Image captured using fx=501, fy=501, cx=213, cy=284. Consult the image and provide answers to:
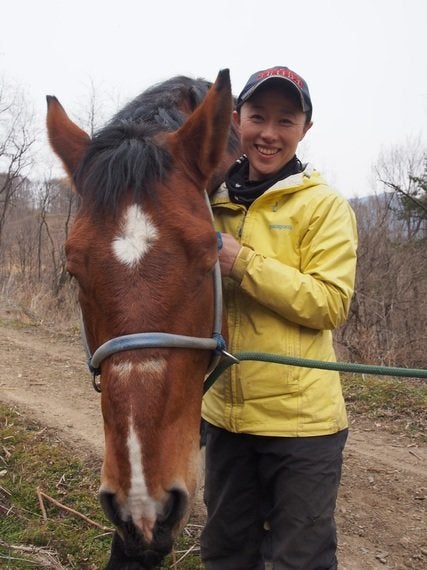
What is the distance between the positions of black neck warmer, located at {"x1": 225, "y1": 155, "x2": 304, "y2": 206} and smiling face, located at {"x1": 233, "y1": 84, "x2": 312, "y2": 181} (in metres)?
0.04

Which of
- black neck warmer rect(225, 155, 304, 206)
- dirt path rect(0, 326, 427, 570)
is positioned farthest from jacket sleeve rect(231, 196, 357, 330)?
dirt path rect(0, 326, 427, 570)

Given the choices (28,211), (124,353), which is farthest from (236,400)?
(28,211)

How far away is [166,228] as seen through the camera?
180cm

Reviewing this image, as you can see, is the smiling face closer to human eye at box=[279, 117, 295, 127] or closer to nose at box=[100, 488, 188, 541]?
human eye at box=[279, 117, 295, 127]

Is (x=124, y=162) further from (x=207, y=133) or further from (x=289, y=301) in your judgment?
(x=289, y=301)

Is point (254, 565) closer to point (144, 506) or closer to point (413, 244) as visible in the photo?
point (144, 506)

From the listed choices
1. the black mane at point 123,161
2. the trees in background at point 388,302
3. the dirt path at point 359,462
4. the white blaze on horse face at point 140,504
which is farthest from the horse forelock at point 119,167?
the trees in background at point 388,302

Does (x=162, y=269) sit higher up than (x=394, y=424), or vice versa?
(x=162, y=269)

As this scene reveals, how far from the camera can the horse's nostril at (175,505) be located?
5.26 feet

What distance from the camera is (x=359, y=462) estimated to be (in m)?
4.66

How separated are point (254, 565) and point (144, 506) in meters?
1.34

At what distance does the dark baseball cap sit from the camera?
2209 millimetres

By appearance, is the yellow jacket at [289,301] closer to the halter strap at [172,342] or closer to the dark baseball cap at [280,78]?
the halter strap at [172,342]

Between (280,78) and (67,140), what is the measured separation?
99 cm
